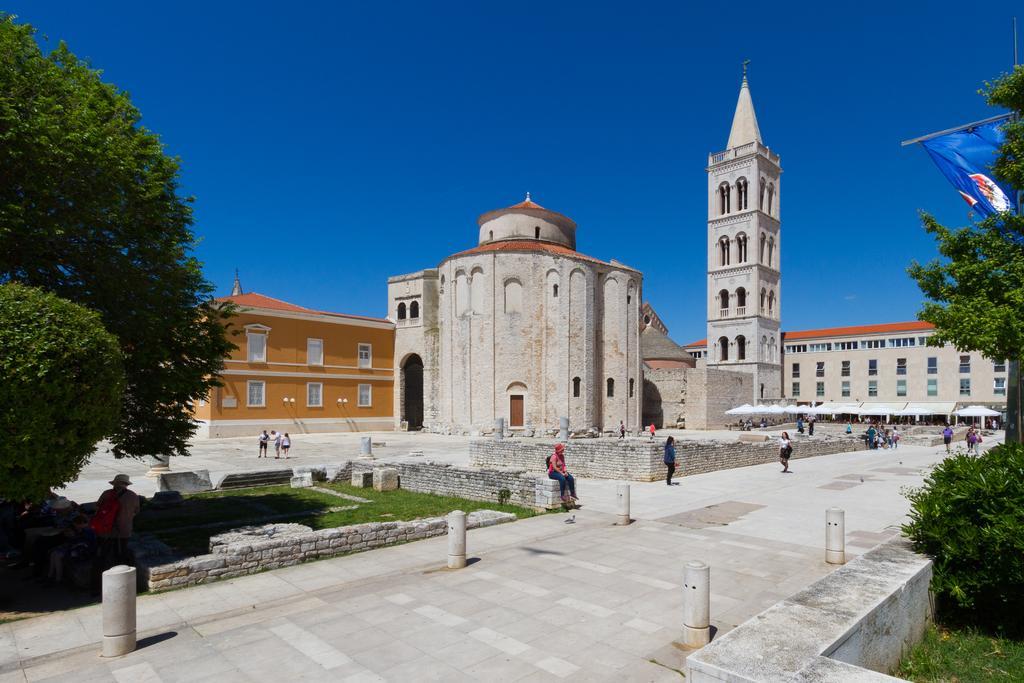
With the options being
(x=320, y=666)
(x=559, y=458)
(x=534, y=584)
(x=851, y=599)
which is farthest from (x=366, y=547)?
(x=851, y=599)

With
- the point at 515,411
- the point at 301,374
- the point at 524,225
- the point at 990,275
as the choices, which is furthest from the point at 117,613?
the point at 524,225

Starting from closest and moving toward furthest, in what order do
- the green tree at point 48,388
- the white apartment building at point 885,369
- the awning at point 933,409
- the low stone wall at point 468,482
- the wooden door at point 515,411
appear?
1. the green tree at point 48,388
2. the low stone wall at point 468,482
3. the wooden door at point 515,411
4. the awning at point 933,409
5. the white apartment building at point 885,369

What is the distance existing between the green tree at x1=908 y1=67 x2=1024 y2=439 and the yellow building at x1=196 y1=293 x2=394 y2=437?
33.2 m

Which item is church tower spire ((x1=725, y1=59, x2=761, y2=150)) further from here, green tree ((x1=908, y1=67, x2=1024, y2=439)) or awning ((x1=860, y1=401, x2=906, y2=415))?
green tree ((x1=908, y1=67, x2=1024, y2=439))

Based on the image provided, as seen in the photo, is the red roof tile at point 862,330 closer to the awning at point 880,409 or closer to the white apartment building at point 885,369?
the white apartment building at point 885,369

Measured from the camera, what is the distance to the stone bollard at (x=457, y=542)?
862 cm

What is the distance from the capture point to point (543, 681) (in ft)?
17.0

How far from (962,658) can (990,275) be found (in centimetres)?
734

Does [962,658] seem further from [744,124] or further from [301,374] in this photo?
[744,124]

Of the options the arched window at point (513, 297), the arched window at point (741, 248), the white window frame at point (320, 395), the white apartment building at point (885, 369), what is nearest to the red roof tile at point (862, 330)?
the white apartment building at point (885, 369)

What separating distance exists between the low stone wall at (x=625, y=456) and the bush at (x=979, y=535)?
12397 mm

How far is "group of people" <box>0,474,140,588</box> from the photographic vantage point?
7.98 meters

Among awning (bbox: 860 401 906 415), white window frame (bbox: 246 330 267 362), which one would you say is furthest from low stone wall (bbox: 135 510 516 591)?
awning (bbox: 860 401 906 415)

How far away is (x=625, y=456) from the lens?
18844mm
